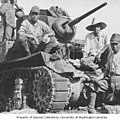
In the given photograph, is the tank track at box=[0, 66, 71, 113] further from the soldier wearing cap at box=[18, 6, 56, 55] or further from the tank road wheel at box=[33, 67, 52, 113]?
the soldier wearing cap at box=[18, 6, 56, 55]

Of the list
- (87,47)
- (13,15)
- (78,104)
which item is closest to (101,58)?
(87,47)

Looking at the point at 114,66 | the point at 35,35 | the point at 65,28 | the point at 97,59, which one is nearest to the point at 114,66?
the point at 114,66

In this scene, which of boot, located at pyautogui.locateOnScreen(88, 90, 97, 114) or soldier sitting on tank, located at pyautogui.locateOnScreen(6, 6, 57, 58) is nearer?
boot, located at pyautogui.locateOnScreen(88, 90, 97, 114)

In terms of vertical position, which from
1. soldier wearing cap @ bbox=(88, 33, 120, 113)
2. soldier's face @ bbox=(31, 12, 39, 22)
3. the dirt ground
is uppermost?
soldier's face @ bbox=(31, 12, 39, 22)

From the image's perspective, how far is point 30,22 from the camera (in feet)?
38.2

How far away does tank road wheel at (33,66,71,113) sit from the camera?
1001cm

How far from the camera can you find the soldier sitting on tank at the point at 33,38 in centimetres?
1084

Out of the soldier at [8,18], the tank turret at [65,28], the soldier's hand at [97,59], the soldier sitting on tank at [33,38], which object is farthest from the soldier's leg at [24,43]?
the soldier at [8,18]

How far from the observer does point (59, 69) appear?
10195mm

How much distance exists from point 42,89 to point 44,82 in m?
0.27

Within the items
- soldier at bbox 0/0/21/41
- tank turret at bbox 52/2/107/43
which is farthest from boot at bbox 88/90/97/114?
soldier at bbox 0/0/21/41

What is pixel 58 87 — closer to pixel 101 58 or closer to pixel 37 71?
pixel 37 71

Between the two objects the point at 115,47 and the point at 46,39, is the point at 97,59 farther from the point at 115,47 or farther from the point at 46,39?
the point at 46,39

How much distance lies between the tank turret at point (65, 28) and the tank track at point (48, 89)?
2.12 meters
